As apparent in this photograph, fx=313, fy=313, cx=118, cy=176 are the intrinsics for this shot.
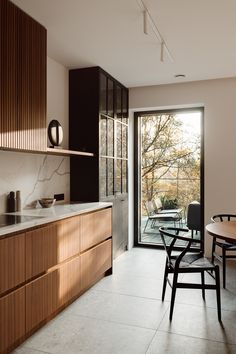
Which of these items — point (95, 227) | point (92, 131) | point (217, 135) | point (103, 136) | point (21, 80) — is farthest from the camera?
point (217, 135)

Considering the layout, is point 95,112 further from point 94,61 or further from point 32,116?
point 32,116

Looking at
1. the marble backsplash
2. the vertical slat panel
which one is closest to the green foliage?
the marble backsplash

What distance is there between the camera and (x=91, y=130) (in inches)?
157

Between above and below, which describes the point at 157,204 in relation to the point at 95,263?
above

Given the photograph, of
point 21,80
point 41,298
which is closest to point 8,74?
point 21,80

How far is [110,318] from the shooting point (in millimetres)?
2717

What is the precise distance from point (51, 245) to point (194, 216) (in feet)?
9.61

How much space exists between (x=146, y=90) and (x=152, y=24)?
209 centimetres

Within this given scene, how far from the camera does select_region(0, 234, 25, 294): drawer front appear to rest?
2.06 meters

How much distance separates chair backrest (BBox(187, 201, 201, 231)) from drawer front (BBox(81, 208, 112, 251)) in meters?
1.67

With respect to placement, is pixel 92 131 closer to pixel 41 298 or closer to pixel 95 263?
pixel 95 263

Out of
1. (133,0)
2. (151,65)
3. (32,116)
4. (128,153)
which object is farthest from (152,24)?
(128,153)

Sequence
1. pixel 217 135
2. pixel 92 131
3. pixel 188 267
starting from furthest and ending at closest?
pixel 217 135 < pixel 92 131 < pixel 188 267

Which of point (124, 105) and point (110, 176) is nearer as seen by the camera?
point (110, 176)
